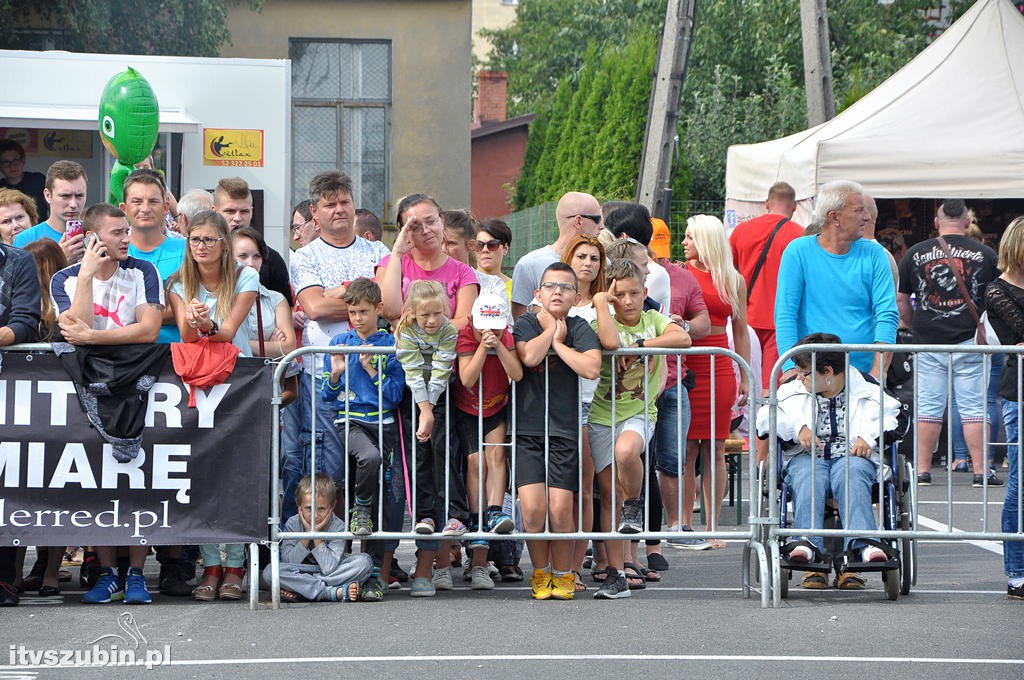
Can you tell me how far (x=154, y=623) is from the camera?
729 centimetres

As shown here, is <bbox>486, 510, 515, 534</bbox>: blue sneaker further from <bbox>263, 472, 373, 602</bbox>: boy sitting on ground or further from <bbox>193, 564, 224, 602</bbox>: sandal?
<bbox>193, 564, 224, 602</bbox>: sandal

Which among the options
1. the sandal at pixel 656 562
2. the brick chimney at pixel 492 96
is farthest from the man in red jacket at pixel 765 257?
the brick chimney at pixel 492 96

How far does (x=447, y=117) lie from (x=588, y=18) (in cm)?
3060

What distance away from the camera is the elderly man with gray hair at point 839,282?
8777 millimetres

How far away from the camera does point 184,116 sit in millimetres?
15633

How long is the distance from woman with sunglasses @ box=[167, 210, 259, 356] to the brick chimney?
48.5m

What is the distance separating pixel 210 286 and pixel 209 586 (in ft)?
4.92

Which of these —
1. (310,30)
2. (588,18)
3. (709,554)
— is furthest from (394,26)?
(588,18)

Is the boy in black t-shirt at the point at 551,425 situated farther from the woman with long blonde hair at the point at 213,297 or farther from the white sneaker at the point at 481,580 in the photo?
the woman with long blonde hair at the point at 213,297

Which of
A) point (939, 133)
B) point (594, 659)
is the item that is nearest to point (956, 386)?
point (939, 133)

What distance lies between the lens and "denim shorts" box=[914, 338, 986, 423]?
12680 mm

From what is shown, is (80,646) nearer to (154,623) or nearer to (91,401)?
(154,623)

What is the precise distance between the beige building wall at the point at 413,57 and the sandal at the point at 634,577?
59.7 feet

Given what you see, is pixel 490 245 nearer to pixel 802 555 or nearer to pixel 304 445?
pixel 304 445
